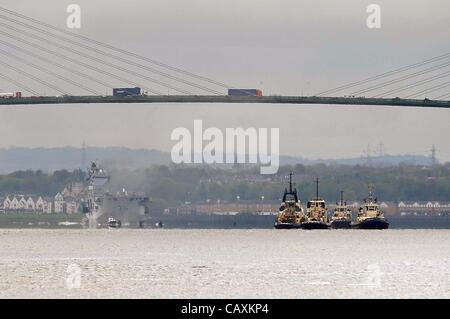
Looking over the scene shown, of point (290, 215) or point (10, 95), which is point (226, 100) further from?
point (290, 215)

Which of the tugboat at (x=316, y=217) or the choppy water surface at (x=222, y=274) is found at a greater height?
the tugboat at (x=316, y=217)

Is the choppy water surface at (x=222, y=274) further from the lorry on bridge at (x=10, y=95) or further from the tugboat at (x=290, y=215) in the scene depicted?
the tugboat at (x=290, y=215)

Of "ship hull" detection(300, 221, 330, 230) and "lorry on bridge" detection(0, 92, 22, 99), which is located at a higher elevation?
"lorry on bridge" detection(0, 92, 22, 99)

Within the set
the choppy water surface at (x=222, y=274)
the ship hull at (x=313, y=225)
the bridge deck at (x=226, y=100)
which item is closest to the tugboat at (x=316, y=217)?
the ship hull at (x=313, y=225)

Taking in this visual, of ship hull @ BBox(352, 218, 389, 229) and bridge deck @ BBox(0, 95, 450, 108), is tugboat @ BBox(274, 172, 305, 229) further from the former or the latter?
bridge deck @ BBox(0, 95, 450, 108)

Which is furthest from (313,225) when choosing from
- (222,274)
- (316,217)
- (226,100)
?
(222,274)

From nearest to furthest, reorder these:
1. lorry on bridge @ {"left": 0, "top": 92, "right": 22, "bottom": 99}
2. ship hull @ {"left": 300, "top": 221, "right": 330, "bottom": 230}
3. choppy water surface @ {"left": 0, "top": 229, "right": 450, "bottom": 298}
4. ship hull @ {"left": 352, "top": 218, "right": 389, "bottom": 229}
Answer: choppy water surface @ {"left": 0, "top": 229, "right": 450, "bottom": 298} < lorry on bridge @ {"left": 0, "top": 92, "right": 22, "bottom": 99} < ship hull @ {"left": 300, "top": 221, "right": 330, "bottom": 230} < ship hull @ {"left": 352, "top": 218, "right": 389, "bottom": 229}

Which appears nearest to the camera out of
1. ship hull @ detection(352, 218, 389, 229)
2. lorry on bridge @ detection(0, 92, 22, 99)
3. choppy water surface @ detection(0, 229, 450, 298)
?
choppy water surface @ detection(0, 229, 450, 298)

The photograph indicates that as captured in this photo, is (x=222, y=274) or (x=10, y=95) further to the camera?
(x=10, y=95)

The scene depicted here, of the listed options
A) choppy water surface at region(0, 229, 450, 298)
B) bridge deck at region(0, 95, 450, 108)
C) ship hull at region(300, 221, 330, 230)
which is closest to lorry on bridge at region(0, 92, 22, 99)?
bridge deck at region(0, 95, 450, 108)
